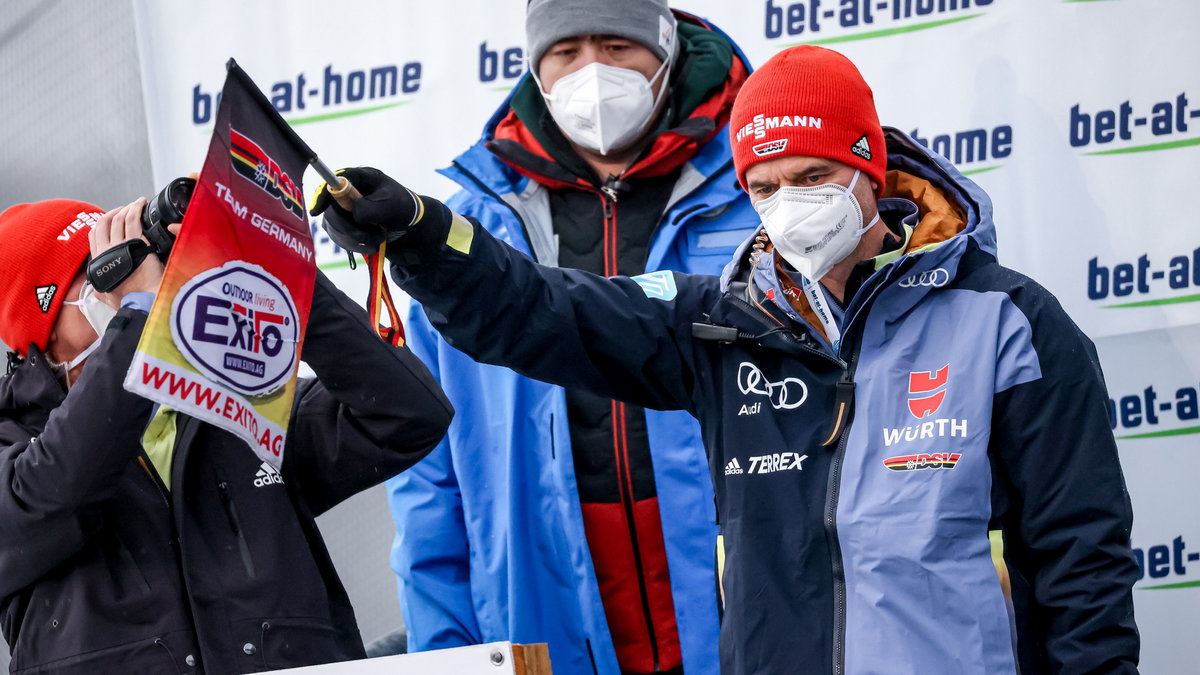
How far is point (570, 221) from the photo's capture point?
3.13 m

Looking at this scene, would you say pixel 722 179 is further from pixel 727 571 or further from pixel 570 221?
pixel 727 571

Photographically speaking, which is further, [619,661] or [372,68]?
[372,68]

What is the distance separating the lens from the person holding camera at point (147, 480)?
94.1 inches

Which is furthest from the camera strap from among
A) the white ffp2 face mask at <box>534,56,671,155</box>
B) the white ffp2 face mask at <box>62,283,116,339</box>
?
the white ffp2 face mask at <box>534,56,671,155</box>

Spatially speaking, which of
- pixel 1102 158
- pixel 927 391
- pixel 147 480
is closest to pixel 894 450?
pixel 927 391

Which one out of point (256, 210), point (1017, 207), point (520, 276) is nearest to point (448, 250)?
point (520, 276)

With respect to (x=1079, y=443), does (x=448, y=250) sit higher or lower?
higher

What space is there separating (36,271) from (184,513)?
1.79 feet

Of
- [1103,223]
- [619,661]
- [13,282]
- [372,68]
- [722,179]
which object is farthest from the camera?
[372,68]

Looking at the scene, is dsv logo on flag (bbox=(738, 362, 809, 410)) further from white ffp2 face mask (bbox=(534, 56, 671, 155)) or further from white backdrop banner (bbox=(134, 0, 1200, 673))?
white backdrop banner (bbox=(134, 0, 1200, 673))

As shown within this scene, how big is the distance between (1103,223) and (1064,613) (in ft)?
4.68

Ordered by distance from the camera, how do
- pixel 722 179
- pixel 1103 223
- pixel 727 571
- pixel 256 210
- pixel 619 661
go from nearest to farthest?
pixel 256 210 < pixel 727 571 < pixel 619 661 < pixel 722 179 < pixel 1103 223

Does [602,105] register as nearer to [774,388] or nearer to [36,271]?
[774,388]

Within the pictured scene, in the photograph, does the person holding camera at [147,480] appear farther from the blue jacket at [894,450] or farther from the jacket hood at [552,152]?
the jacket hood at [552,152]
